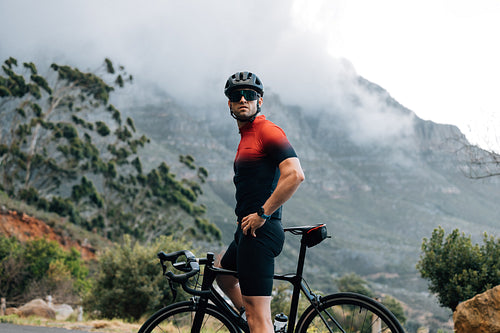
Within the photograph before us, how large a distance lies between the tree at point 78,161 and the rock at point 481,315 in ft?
98.5

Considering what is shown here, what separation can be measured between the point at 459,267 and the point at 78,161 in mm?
29536

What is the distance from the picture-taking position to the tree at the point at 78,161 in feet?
106

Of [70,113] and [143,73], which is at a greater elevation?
[143,73]

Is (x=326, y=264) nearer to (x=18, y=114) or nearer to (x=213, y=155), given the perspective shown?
(x=213, y=155)

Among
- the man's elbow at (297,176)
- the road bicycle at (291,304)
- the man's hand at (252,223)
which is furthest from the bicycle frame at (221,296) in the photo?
the man's elbow at (297,176)

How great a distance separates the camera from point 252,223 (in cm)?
224

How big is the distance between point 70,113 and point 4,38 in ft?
277

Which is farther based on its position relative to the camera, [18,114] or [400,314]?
[18,114]

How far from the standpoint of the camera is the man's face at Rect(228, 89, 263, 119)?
2449 mm

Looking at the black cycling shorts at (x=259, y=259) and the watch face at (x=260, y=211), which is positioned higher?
the watch face at (x=260, y=211)

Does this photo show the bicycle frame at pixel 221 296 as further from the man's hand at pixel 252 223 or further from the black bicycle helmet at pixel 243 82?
the black bicycle helmet at pixel 243 82

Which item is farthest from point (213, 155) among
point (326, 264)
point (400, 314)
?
point (400, 314)

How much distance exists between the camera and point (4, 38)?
104 metres

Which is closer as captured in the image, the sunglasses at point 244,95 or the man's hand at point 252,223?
the man's hand at point 252,223
